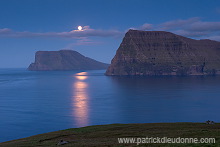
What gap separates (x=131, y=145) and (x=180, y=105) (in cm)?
10431

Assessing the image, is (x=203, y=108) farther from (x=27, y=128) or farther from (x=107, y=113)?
(x=27, y=128)

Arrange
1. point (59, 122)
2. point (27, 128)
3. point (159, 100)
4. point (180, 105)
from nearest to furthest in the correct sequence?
point (27, 128)
point (59, 122)
point (180, 105)
point (159, 100)

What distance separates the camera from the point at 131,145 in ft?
110

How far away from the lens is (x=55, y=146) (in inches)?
1587

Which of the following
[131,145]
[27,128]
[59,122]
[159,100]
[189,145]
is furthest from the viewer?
[159,100]

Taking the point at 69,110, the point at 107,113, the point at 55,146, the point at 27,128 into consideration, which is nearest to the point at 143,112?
the point at 107,113

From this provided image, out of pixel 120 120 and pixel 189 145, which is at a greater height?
pixel 189 145

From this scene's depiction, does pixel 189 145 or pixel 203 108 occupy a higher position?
pixel 189 145

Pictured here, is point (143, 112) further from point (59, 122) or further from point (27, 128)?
point (27, 128)

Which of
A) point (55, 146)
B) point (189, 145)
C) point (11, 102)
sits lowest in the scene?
point (11, 102)

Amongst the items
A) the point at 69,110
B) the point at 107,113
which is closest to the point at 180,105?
the point at 107,113

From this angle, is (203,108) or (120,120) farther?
(203,108)

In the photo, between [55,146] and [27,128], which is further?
[27,128]

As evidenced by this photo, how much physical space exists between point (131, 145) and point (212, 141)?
1044cm
